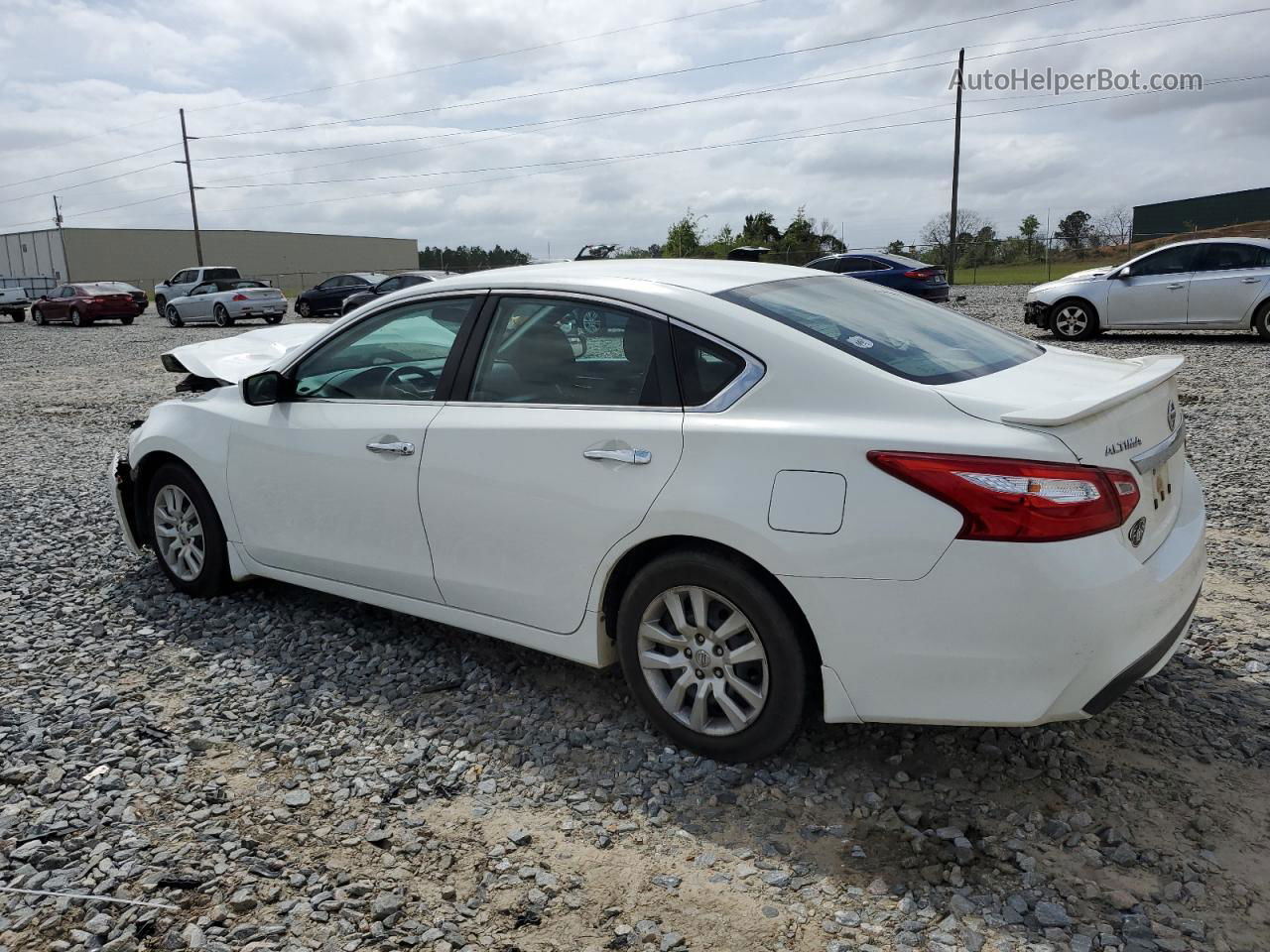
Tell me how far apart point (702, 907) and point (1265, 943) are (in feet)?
4.44

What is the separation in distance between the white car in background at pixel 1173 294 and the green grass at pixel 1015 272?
2006 centimetres

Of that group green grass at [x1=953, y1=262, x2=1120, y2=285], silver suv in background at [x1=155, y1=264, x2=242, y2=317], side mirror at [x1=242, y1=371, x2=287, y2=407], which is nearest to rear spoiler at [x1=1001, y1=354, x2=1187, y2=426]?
side mirror at [x1=242, y1=371, x2=287, y2=407]

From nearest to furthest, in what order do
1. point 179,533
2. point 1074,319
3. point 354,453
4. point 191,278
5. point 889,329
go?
point 889,329 < point 354,453 < point 179,533 < point 1074,319 < point 191,278

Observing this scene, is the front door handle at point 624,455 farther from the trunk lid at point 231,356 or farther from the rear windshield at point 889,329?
the trunk lid at point 231,356

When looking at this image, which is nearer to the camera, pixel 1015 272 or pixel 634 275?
pixel 634 275

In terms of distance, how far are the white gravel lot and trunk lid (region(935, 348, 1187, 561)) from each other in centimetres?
84

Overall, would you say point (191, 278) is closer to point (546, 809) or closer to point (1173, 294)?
point (1173, 294)

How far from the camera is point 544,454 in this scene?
3426 mm

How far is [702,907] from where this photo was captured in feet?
8.74

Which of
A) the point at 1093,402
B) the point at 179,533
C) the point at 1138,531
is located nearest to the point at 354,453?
the point at 179,533

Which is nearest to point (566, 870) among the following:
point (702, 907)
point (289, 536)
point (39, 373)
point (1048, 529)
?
point (702, 907)

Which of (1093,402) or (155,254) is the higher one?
(155,254)

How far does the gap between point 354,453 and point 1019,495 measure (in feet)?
8.29

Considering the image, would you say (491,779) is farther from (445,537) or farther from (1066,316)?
(1066,316)
